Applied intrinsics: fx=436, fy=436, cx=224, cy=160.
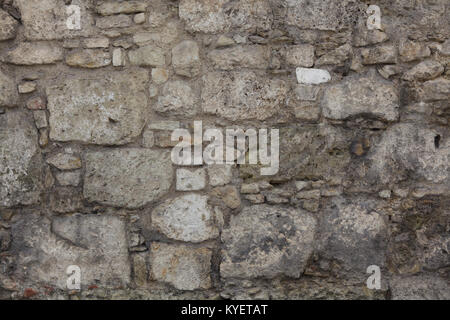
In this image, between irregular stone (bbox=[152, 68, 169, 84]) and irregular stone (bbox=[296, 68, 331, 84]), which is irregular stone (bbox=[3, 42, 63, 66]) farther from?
irregular stone (bbox=[296, 68, 331, 84])

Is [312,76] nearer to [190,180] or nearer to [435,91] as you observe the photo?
[435,91]

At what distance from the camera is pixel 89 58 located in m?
2.30

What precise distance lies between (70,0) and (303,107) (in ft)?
4.44

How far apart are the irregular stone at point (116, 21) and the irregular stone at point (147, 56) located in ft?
0.48

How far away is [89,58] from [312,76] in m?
1.19

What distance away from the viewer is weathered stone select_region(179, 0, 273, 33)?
90.4 inches

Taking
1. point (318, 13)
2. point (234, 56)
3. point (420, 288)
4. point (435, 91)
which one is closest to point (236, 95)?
point (234, 56)

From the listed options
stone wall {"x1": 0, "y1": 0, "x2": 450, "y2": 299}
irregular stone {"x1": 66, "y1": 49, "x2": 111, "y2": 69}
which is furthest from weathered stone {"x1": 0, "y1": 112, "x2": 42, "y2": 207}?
irregular stone {"x1": 66, "y1": 49, "x2": 111, "y2": 69}

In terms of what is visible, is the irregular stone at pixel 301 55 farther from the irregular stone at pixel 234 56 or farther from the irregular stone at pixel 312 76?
the irregular stone at pixel 234 56

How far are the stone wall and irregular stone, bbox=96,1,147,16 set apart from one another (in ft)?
0.10

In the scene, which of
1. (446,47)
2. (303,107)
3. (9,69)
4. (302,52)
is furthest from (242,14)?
(9,69)

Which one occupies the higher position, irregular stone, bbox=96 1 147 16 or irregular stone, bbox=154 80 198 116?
irregular stone, bbox=96 1 147 16

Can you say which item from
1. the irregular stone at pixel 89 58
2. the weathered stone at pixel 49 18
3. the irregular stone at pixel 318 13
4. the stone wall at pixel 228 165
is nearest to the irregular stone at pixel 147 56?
the stone wall at pixel 228 165

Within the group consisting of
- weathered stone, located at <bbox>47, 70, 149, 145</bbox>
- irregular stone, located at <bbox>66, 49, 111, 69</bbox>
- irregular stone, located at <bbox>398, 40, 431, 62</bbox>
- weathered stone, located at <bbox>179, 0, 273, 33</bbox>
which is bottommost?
weathered stone, located at <bbox>47, 70, 149, 145</bbox>
